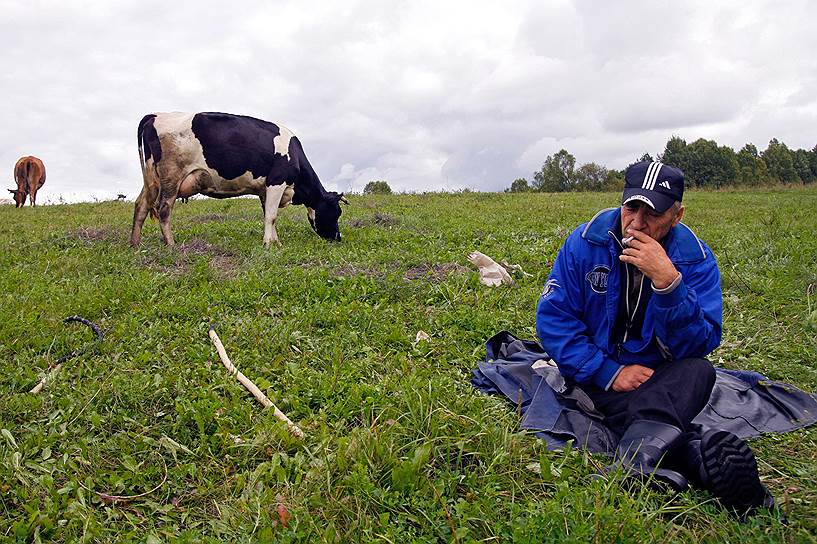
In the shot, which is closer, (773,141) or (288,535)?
(288,535)

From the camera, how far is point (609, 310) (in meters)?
3.62

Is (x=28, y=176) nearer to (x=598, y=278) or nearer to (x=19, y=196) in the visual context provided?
(x=19, y=196)

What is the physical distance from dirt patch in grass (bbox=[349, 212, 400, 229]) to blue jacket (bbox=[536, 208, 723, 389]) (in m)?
7.36

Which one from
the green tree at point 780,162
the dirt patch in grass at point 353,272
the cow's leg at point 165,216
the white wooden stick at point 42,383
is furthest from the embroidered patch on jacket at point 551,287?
the green tree at point 780,162

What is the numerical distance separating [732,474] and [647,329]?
41.8 inches

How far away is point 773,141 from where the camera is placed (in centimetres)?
8769

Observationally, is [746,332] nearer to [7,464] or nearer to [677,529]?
[677,529]

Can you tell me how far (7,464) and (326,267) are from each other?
14.6 feet

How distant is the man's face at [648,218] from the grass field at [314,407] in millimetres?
1353

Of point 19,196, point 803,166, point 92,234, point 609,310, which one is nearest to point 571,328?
point 609,310

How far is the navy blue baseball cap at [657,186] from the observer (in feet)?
10.6

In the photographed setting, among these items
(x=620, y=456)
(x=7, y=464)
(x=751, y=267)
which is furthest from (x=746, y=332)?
(x=7, y=464)

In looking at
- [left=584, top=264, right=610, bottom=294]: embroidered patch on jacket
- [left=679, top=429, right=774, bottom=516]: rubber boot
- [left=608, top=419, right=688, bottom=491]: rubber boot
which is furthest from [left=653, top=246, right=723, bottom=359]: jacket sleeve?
[left=679, top=429, right=774, bottom=516]: rubber boot

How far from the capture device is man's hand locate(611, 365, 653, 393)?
137 inches
